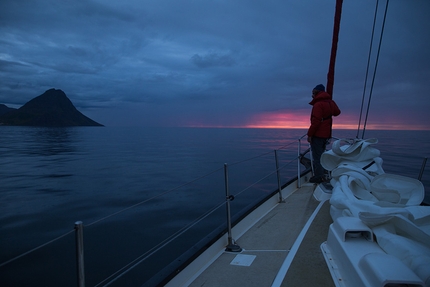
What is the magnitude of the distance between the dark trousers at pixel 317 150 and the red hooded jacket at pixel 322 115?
10 centimetres

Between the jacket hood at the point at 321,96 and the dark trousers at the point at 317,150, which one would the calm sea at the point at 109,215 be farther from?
the jacket hood at the point at 321,96

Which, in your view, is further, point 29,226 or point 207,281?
point 29,226

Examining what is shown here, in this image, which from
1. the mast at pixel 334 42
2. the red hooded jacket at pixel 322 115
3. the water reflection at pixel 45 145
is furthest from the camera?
the water reflection at pixel 45 145

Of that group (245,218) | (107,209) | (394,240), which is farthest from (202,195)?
(394,240)

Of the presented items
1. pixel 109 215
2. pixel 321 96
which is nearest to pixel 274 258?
pixel 109 215

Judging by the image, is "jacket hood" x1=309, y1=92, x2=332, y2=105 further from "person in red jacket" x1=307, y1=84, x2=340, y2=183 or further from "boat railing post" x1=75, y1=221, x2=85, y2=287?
"boat railing post" x1=75, y1=221, x2=85, y2=287

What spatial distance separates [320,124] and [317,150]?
1.47 feet

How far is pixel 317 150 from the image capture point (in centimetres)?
462

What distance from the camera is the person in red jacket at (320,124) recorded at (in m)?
4.42

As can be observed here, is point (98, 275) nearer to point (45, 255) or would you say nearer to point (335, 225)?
point (45, 255)

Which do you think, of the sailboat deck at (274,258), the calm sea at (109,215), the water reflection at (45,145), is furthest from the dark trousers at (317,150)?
the water reflection at (45,145)

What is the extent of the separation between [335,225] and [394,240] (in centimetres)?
46

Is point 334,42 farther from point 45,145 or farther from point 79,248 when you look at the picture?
point 45,145

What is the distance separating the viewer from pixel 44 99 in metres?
195
